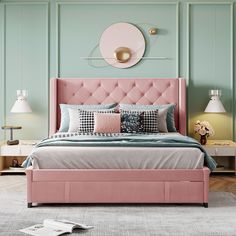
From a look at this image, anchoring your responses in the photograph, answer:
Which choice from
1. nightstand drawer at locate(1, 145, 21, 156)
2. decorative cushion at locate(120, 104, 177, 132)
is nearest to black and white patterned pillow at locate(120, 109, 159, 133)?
decorative cushion at locate(120, 104, 177, 132)

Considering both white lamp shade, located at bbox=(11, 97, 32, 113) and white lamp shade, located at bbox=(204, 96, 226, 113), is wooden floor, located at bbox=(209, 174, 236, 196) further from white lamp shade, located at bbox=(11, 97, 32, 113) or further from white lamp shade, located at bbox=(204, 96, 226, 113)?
white lamp shade, located at bbox=(11, 97, 32, 113)

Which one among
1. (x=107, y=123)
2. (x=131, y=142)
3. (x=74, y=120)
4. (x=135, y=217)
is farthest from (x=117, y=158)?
(x=74, y=120)

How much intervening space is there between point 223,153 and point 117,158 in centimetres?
205

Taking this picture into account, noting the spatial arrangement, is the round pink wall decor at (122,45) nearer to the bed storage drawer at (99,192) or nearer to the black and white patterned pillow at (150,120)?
the black and white patterned pillow at (150,120)

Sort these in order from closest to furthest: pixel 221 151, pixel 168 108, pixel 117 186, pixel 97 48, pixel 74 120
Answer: pixel 117 186
pixel 74 120
pixel 221 151
pixel 168 108
pixel 97 48

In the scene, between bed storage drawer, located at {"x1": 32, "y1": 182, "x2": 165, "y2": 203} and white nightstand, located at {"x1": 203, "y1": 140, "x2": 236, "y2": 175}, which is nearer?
bed storage drawer, located at {"x1": 32, "y1": 182, "x2": 165, "y2": 203}

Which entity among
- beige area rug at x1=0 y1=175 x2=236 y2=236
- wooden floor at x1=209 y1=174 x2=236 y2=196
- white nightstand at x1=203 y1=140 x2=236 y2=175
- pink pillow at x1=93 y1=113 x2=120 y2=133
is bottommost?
beige area rug at x1=0 y1=175 x2=236 y2=236

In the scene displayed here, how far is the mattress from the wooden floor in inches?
39.1

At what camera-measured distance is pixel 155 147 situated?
4309 mm

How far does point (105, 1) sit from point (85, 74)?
3.38 feet

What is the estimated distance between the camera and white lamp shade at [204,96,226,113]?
5.97m

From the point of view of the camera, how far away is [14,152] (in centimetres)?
582

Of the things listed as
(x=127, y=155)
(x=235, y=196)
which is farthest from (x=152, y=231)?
(x=235, y=196)

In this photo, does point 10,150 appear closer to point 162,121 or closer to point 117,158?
point 162,121
